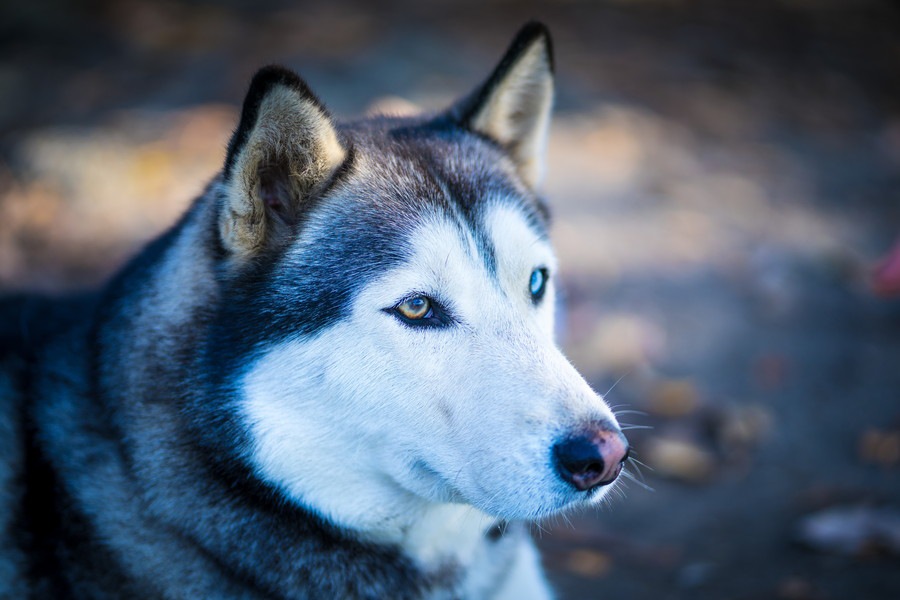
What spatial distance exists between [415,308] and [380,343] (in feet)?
0.50

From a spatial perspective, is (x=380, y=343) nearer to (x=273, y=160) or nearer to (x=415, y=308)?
(x=415, y=308)

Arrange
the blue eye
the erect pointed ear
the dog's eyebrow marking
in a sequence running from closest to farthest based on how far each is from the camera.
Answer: the dog's eyebrow marking
the blue eye
the erect pointed ear

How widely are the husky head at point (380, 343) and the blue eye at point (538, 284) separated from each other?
0.07m

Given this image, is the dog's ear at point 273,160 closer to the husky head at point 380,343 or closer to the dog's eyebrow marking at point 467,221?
the husky head at point 380,343

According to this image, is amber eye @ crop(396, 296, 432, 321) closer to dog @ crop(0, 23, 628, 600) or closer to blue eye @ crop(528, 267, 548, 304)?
dog @ crop(0, 23, 628, 600)

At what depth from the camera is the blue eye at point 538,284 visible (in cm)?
257

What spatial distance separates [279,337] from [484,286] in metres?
0.63

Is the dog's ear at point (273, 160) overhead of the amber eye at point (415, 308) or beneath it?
overhead

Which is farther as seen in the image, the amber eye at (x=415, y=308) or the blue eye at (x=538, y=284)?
the blue eye at (x=538, y=284)

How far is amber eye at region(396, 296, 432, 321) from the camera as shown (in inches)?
89.2

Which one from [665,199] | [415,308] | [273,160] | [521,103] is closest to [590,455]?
[415,308]

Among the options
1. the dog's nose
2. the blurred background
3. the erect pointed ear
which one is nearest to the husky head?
the dog's nose

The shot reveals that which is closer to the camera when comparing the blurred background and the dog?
the dog

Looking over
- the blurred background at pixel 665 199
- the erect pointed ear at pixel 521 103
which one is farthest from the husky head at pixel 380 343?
the blurred background at pixel 665 199
